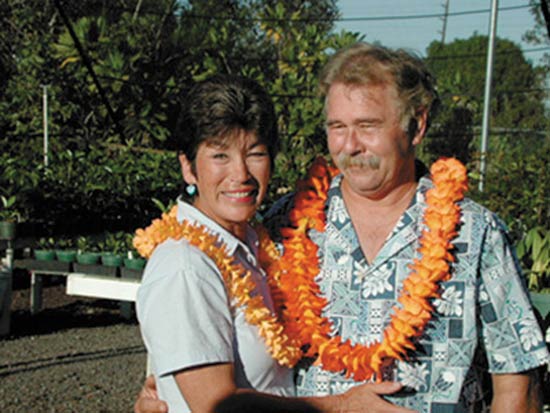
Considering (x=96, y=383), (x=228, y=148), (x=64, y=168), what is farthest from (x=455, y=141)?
(x=228, y=148)

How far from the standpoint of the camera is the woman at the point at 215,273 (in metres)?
2.01

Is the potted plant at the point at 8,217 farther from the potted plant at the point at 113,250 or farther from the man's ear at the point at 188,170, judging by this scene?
the man's ear at the point at 188,170

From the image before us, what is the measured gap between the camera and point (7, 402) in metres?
5.98

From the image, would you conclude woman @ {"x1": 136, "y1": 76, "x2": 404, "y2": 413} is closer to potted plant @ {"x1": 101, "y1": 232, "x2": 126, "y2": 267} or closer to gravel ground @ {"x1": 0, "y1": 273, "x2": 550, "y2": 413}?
gravel ground @ {"x1": 0, "y1": 273, "x2": 550, "y2": 413}

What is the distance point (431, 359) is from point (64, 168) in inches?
330

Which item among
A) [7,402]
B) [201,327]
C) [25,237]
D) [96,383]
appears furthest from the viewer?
[25,237]

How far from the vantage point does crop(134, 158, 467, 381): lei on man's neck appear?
226cm

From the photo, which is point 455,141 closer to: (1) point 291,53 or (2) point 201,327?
(1) point 291,53

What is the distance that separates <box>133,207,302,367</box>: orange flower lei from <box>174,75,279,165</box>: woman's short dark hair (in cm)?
24

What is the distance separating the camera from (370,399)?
239 centimetres

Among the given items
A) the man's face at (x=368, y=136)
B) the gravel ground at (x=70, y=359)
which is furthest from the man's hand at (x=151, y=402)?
the gravel ground at (x=70, y=359)

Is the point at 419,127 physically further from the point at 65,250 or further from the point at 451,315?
the point at 65,250

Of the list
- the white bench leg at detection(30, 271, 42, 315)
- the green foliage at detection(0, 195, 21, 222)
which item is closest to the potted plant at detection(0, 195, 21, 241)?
the green foliage at detection(0, 195, 21, 222)

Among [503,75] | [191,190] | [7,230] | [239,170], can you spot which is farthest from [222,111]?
[503,75]
